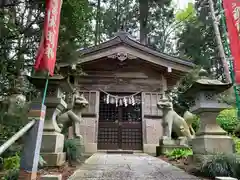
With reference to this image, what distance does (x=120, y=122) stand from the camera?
34.1 ft

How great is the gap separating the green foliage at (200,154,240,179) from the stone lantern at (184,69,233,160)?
420mm

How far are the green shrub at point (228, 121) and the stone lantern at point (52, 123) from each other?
7.36 meters

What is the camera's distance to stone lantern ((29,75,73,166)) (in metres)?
4.19

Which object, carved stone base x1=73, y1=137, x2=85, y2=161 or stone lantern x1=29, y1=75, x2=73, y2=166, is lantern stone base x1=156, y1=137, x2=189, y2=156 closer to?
carved stone base x1=73, y1=137, x2=85, y2=161

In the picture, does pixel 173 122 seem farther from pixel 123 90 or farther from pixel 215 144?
pixel 123 90

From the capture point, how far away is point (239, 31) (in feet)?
16.0

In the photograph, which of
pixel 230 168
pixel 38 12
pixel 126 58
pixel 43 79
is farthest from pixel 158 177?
pixel 126 58

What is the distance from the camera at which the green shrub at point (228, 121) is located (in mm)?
9133

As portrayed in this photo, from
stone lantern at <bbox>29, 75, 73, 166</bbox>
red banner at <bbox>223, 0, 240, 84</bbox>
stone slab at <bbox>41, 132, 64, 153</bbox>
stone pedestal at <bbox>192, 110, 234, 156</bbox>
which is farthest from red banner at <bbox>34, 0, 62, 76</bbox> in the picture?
red banner at <bbox>223, 0, 240, 84</bbox>

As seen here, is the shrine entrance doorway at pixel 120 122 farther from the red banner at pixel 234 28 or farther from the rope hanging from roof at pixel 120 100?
the red banner at pixel 234 28

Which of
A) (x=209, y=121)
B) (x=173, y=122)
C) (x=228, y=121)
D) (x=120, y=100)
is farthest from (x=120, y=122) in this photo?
(x=209, y=121)

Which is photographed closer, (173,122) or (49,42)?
(49,42)

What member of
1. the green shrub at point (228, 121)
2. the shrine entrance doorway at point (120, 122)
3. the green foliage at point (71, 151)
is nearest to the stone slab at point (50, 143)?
the green foliage at point (71, 151)

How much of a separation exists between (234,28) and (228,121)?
557 centimetres
